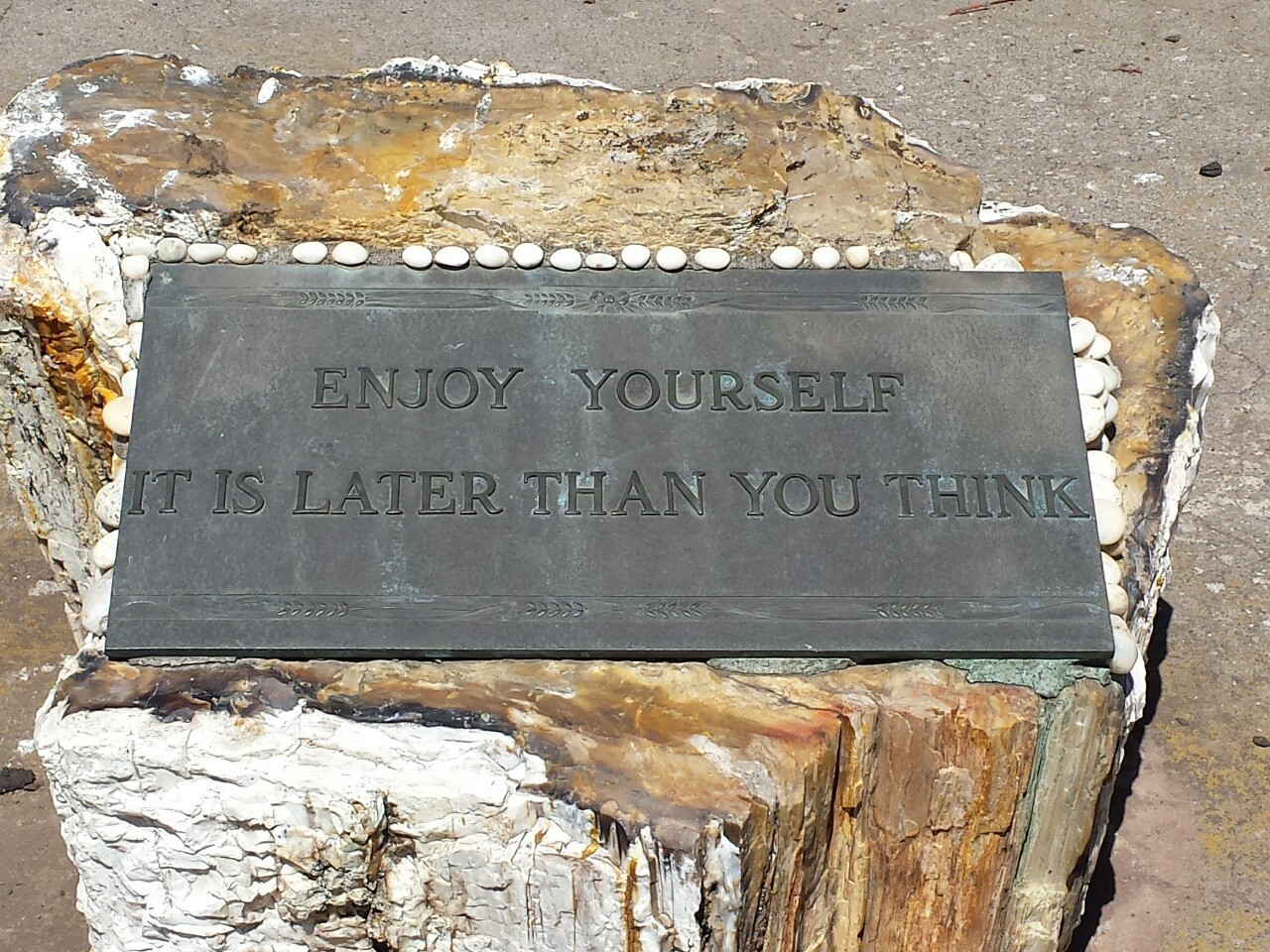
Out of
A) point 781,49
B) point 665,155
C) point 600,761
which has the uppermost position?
point 781,49

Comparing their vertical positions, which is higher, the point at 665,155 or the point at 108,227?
the point at 665,155

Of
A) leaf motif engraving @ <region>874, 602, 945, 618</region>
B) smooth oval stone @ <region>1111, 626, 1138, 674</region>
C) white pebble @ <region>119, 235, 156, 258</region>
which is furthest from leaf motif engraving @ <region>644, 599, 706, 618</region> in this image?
white pebble @ <region>119, 235, 156, 258</region>

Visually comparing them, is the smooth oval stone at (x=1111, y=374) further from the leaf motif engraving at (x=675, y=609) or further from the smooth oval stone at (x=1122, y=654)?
the leaf motif engraving at (x=675, y=609)

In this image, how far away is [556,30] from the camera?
19.7 ft

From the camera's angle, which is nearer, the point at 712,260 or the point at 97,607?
the point at 97,607

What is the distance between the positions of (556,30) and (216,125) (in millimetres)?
3213

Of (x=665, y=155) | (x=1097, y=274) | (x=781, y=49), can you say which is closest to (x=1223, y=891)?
(x=1097, y=274)

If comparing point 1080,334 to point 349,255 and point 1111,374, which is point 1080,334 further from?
point 349,255

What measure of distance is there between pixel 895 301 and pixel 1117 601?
2.31ft

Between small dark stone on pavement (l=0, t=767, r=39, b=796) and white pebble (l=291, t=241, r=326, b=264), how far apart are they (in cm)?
146

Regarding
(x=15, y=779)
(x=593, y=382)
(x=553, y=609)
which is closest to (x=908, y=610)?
(x=553, y=609)

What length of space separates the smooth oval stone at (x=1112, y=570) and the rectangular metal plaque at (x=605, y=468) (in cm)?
25

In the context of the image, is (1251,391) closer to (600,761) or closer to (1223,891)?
(1223,891)

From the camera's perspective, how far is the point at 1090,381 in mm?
2770
